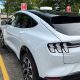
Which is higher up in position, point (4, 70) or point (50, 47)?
point (50, 47)

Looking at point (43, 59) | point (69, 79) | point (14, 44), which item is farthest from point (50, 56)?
point (14, 44)

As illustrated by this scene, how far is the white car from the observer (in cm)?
455

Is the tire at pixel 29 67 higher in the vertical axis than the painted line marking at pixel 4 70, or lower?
higher

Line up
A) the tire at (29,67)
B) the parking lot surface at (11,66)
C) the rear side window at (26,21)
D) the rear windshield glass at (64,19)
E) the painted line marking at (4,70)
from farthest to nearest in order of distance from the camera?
the parking lot surface at (11,66)
the painted line marking at (4,70)
the rear side window at (26,21)
the rear windshield glass at (64,19)
the tire at (29,67)

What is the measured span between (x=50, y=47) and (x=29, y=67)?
37.4 inches

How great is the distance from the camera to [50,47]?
15.2 feet

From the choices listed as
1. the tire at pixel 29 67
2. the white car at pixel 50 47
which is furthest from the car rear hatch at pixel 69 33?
the tire at pixel 29 67

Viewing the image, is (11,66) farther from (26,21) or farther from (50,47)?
(50,47)

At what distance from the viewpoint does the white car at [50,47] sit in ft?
14.9

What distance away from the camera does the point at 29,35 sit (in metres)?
5.53

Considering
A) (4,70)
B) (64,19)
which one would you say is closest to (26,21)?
(64,19)

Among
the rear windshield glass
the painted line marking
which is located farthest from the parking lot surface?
the rear windshield glass

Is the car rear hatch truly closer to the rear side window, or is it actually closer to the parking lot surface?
the rear side window

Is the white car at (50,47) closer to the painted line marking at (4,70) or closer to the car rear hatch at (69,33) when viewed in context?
the car rear hatch at (69,33)
